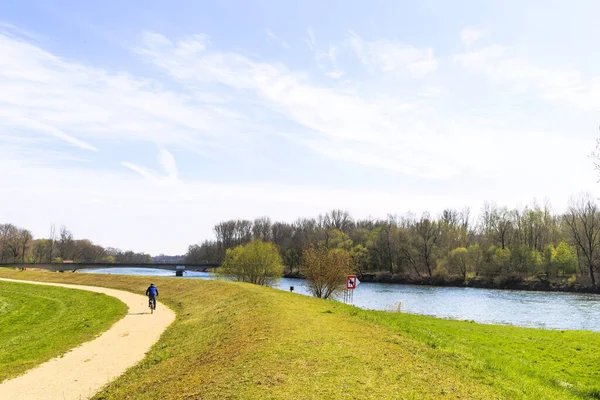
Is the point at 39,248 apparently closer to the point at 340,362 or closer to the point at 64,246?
the point at 64,246

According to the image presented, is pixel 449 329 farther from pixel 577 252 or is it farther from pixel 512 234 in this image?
pixel 512 234

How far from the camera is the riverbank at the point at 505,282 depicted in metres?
68.8

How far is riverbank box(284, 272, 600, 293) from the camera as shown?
226 feet

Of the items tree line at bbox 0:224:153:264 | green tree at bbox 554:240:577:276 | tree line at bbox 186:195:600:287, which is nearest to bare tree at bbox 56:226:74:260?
tree line at bbox 0:224:153:264

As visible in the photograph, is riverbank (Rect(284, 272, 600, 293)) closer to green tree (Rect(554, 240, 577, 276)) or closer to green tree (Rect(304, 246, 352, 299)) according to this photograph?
green tree (Rect(554, 240, 577, 276))

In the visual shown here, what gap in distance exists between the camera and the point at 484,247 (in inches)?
3679

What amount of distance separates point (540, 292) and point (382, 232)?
4597 centimetres

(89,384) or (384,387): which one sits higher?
(384,387)

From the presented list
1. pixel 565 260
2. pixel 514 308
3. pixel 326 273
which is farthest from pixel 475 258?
pixel 326 273

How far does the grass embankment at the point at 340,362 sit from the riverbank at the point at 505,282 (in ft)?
177

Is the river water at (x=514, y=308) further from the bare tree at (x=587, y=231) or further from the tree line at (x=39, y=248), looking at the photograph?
the tree line at (x=39, y=248)

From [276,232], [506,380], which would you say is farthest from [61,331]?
[276,232]

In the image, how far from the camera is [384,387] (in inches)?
377

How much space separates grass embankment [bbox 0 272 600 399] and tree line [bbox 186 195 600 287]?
4100 centimetres
